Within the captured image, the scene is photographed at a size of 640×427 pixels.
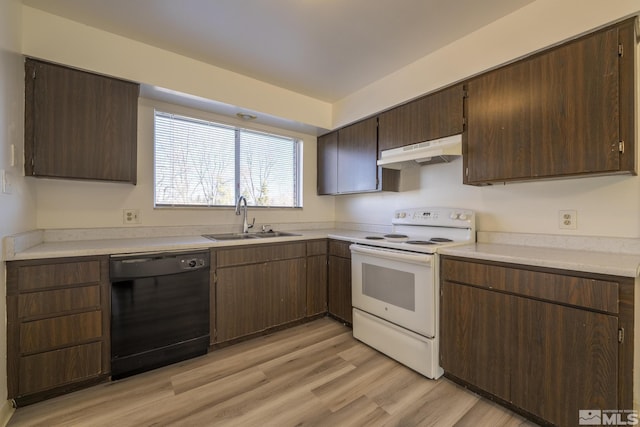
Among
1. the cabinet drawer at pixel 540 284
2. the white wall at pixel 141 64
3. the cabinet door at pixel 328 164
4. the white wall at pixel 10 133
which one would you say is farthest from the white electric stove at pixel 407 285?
the white wall at pixel 10 133

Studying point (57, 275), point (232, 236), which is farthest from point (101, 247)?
point (232, 236)

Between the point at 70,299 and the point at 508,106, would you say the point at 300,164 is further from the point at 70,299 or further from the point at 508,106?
the point at 70,299

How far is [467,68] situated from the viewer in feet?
6.49

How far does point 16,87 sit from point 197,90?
109 cm

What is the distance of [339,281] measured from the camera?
9.07ft

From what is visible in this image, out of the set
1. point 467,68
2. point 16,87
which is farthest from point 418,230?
point 16,87

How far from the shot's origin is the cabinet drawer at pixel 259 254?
227 centimetres

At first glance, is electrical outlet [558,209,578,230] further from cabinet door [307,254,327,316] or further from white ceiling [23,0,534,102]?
cabinet door [307,254,327,316]

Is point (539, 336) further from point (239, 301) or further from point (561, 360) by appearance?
point (239, 301)

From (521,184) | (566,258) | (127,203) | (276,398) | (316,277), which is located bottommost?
(276,398)

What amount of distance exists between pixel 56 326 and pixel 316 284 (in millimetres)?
1970

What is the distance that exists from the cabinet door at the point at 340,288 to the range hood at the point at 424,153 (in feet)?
3.41

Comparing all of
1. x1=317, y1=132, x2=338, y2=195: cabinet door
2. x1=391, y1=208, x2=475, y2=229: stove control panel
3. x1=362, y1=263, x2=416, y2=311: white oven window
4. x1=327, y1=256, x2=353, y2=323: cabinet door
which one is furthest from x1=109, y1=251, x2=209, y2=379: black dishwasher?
x1=391, y1=208, x2=475, y2=229: stove control panel

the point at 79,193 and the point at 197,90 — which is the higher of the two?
the point at 197,90
